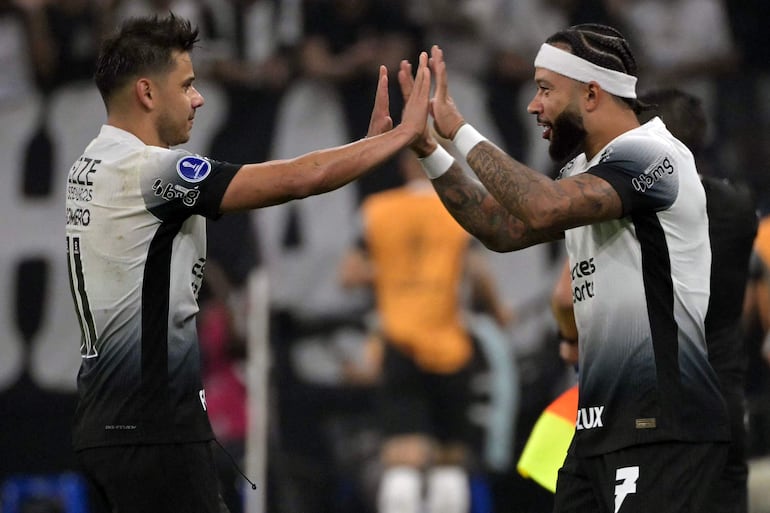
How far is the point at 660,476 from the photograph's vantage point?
4.72 metres

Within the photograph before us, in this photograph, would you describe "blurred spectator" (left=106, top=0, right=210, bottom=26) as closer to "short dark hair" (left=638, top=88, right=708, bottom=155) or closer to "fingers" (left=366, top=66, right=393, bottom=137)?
→ "short dark hair" (left=638, top=88, right=708, bottom=155)

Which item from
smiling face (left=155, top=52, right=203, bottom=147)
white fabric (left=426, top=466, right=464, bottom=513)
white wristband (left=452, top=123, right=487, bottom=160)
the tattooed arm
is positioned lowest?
white fabric (left=426, top=466, right=464, bottom=513)

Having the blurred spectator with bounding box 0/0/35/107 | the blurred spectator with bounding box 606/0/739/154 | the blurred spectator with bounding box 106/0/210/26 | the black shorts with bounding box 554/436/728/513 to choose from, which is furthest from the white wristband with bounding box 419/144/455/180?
the blurred spectator with bounding box 0/0/35/107

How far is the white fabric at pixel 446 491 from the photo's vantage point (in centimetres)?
879

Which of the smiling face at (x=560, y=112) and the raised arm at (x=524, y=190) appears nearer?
the raised arm at (x=524, y=190)

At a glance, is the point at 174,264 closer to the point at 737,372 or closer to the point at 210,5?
the point at 737,372

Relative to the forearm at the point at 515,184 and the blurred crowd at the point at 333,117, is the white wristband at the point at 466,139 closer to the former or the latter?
the forearm at the point at 515,184

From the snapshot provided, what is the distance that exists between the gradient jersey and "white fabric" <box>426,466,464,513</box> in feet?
2.11

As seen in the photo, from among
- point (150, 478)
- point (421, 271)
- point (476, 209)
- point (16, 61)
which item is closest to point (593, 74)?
point (476, 209)

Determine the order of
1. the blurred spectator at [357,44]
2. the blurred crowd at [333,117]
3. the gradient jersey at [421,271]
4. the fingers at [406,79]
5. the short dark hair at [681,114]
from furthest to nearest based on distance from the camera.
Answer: the blurred spectator at [357,44]
the blurred crowd at [333,117]
the gradient jersey at [421,271]
the short dark hair at [681,114]
the fingers at [406,79]

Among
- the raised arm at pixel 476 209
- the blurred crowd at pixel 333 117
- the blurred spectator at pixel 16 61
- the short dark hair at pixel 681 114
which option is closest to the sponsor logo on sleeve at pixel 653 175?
the raised arm at pixel 476 209

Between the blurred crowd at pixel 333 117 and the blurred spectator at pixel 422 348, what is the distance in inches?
13.0

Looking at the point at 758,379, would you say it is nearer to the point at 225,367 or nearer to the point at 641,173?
the point at 225,367

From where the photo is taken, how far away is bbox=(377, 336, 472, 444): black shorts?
349 inches
